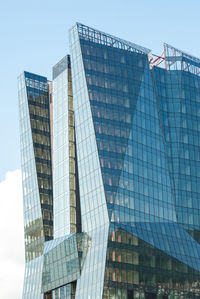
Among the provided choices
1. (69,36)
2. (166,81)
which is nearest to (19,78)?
(69,36)

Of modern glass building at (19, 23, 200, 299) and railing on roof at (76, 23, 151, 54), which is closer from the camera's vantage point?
modern glass building at (19, 23, 200, 299)

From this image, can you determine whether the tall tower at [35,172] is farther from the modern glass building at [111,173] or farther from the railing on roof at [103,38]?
the railing on roof at [103,38]

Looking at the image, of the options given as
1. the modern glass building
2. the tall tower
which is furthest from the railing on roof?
the tall tower

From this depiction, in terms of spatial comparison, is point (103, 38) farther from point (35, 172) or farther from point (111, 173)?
point (35, 172)

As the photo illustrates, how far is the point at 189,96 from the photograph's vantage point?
143m

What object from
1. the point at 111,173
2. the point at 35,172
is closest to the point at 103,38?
the point at 111,173

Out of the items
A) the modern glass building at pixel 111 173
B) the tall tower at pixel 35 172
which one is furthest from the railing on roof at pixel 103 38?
the tall tower at pixel 35 172

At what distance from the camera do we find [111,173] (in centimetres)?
11950

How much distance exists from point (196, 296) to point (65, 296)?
995 inches

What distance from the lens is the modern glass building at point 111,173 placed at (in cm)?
11681

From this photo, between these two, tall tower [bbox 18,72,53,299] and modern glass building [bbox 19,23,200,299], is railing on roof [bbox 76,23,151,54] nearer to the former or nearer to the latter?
modern glass building [bbox 19,23,200,299]

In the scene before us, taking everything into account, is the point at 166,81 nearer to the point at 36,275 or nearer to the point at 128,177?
the point at 128,177

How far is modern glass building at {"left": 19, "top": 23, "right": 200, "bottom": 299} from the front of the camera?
116812mm

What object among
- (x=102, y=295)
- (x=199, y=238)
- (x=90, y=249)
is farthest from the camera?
(x=199, y=238)
